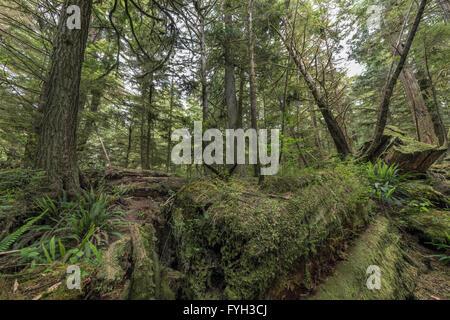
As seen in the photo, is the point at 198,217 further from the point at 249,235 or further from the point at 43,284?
the point at 43,284

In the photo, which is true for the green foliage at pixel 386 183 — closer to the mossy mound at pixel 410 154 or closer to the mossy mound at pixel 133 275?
the mossy mound at pixel 410 154

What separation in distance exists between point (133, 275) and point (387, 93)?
20.5ft

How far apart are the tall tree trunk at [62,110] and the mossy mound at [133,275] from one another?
66.8 inches

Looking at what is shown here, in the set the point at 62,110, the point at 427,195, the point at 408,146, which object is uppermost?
the point at 62,110

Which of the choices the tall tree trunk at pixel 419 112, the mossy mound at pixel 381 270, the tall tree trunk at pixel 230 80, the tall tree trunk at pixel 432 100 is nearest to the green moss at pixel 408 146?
the tall tree trunk at pixel 432 100

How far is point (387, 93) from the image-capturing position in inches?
159

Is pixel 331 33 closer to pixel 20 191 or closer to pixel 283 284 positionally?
pixel 283 284

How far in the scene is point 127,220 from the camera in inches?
91.6

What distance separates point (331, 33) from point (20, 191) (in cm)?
715

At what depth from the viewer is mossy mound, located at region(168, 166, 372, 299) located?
147cm

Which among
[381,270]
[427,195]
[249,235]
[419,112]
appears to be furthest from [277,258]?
[419,112]

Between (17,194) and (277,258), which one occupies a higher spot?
(17,194)

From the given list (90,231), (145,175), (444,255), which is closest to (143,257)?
(90,231)

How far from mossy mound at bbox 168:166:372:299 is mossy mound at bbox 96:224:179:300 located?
0.83 feet
